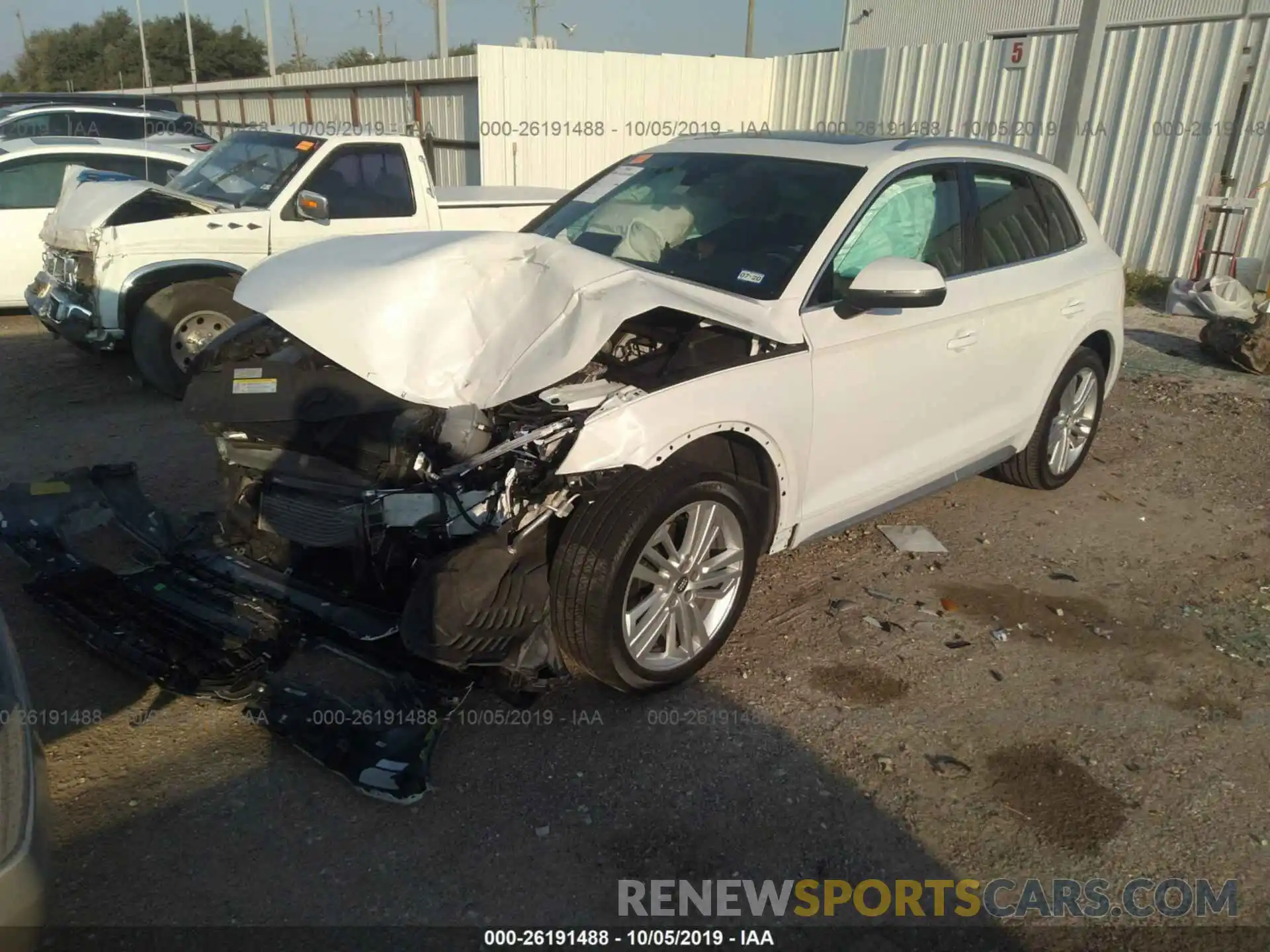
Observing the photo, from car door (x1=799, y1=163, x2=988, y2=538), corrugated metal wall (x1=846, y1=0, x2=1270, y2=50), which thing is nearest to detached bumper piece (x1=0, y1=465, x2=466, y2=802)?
car door (x1=799, y1=163, x2=988, y2=538)

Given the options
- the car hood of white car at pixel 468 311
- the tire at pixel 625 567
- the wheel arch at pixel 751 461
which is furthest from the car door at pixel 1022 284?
the tire at pixel 625 567

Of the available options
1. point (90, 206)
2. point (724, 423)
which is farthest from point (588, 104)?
point (724, 423)

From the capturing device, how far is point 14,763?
6.60ft

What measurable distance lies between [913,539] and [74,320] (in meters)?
5.68

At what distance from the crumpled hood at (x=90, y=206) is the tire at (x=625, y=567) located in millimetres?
5182

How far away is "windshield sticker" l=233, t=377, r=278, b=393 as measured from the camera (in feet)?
11.3

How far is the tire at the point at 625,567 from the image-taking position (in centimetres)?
304

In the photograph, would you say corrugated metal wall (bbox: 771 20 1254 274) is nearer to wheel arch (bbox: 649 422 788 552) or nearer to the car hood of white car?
wheel arch (bbox: 649 422 788 552)

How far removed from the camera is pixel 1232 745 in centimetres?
332

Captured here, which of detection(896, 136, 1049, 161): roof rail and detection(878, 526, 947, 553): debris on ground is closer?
detection(896, 136, 1049, 161): roof rail

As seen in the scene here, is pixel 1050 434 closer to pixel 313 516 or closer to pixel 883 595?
pixel 883 595

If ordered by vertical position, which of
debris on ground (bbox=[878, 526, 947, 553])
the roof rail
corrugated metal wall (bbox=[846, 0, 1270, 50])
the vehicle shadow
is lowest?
the vehicle shadow

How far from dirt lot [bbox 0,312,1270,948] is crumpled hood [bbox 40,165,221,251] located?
299 centimetres

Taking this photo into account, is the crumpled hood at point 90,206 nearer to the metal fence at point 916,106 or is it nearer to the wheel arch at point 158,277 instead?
the wheel arch at point 158,277
